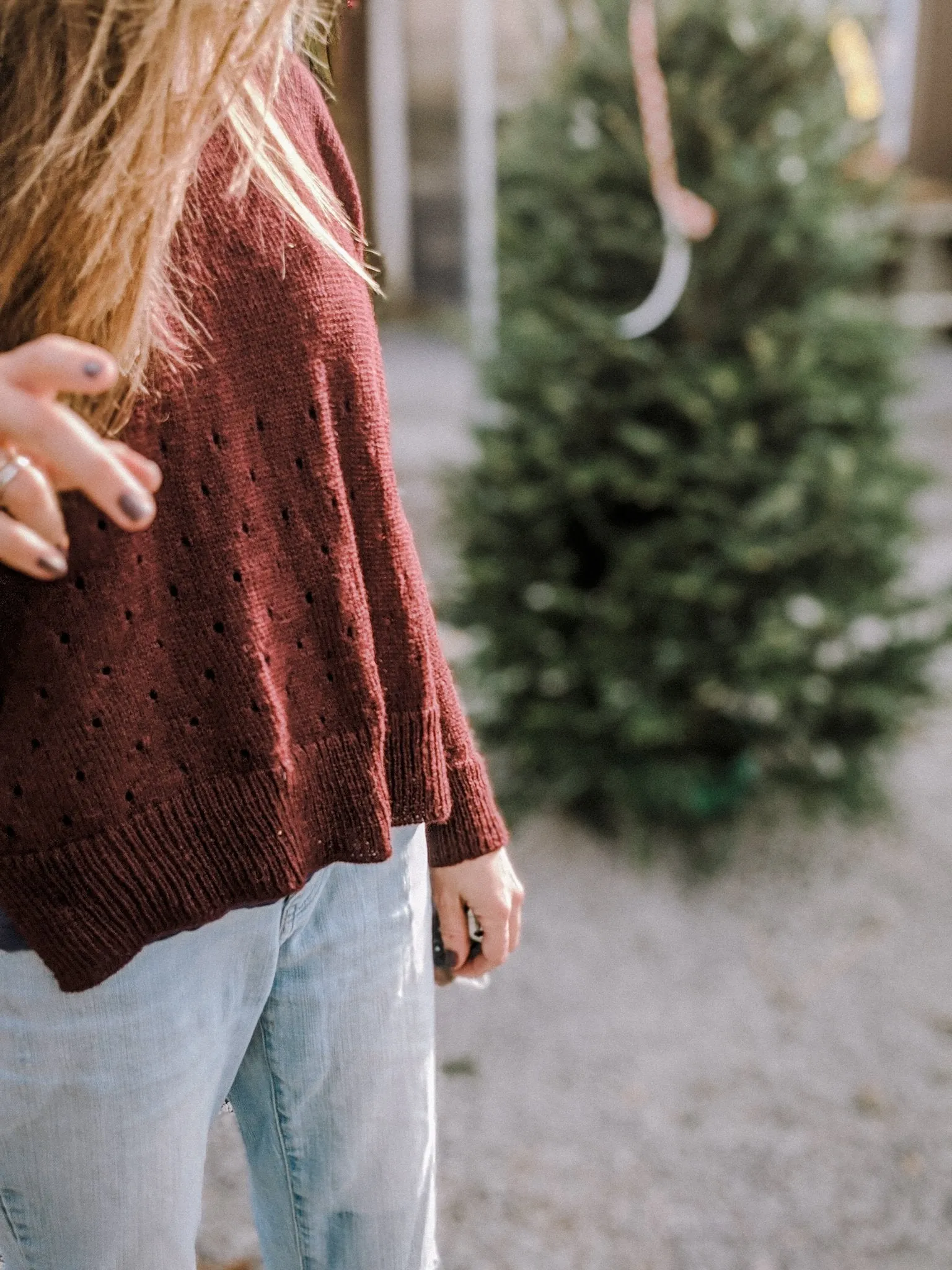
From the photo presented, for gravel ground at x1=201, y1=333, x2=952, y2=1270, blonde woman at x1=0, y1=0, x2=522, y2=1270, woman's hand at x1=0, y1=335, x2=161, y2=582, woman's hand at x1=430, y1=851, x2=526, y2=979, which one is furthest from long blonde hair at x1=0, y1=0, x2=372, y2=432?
gravel ground at x1=201, y1=333, x2=952, y2=1270

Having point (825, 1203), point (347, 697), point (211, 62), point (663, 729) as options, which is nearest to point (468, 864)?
point (347, 697)

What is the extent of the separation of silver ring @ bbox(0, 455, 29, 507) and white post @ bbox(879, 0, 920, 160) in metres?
9.07

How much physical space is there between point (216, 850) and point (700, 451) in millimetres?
2269

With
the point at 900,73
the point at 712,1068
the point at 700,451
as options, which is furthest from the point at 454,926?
the point at 900,73

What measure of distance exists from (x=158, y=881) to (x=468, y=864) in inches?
13.4

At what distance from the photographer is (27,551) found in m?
0.74

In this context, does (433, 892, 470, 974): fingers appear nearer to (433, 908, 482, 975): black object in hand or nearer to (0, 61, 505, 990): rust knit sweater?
(433, 908, 482, 975): black object in hand

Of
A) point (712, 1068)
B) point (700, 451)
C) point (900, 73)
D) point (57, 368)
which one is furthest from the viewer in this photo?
point (900, 73)

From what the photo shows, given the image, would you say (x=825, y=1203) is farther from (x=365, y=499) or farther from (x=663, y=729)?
(x=365, y=499)

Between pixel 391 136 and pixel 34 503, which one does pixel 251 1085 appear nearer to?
pixel 34 503

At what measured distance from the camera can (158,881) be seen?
2.99 feet

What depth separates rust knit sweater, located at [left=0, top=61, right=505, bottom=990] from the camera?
88 cm

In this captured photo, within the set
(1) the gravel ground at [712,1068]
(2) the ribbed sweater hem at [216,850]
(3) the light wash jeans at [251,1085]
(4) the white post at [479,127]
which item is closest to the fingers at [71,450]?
(2) the ribbed sweater hem at [216,850]

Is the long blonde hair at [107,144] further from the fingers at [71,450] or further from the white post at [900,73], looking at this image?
the white post at [900,73]
